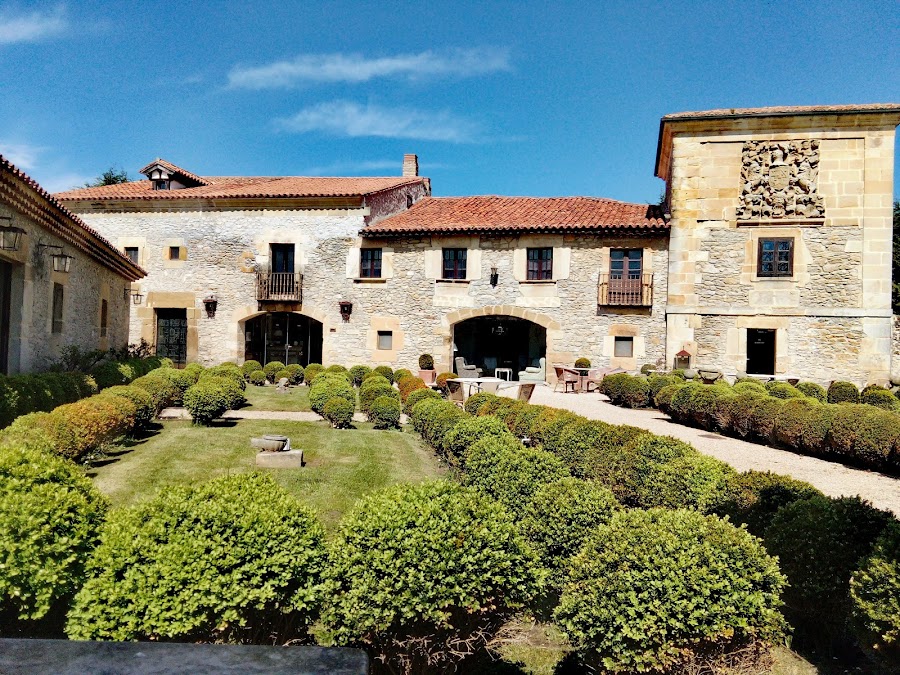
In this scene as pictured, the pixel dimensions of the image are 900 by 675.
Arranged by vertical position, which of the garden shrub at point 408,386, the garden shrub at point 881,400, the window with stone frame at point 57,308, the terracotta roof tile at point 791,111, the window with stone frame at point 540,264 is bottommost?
the garden shrub at point 408,386

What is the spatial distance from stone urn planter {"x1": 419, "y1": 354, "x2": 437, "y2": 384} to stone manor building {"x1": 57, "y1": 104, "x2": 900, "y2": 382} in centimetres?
43

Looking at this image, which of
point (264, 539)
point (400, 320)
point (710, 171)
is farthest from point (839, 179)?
point (264, 539)

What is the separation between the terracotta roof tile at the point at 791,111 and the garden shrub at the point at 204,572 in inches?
739

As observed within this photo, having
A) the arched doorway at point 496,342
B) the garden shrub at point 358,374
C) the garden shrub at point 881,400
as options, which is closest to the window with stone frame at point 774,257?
the garden shrub at point 881,400

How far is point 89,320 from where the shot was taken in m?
13.6

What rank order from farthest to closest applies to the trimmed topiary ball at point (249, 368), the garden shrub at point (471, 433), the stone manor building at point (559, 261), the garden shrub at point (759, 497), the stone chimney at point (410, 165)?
the stone chimney at point (410, 165)
the trimmed topiary ball at point (249, 368)
the stone manor building at point (559, 261)
the garden shrub at point (471, 433)
the garden shrub at point (759, 497)

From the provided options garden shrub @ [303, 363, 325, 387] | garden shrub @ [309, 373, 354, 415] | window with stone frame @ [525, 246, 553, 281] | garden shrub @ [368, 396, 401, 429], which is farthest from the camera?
window with stone frame @ [525, 246, 553, 281]

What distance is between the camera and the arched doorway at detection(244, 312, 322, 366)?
23.0 m

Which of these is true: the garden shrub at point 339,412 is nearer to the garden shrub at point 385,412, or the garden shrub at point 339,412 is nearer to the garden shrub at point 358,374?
the garden shrub at point 385,412

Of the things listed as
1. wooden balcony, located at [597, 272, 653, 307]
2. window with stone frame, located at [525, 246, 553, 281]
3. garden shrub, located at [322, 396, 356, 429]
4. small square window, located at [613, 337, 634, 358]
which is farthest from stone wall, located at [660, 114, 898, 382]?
garden shrub, located at [322, 396, 356, 429]

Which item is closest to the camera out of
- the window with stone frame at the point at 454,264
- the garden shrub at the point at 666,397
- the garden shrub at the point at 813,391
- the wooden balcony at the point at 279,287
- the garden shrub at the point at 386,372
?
the garden shrub at the point at 666,397

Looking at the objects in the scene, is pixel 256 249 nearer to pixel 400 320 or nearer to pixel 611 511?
pixel 400 320

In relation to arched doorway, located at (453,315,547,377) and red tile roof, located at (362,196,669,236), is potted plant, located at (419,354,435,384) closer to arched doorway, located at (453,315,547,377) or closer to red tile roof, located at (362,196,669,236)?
arched doorway, located at (453,315,547,377)

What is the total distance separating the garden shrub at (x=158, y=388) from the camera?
11.3 meters
